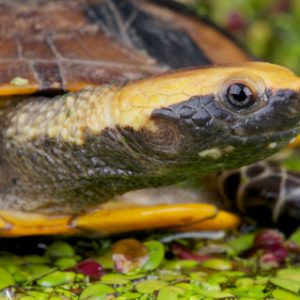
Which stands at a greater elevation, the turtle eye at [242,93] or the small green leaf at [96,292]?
the turtle eye at [242,93]

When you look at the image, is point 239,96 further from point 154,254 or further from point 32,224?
point 32,224

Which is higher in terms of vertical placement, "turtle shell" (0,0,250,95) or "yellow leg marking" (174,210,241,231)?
"turtle shell" (0,0,250,95)

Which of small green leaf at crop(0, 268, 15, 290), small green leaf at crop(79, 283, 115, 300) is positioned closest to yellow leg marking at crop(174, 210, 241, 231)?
small green leaf at crop(79, 283, 115, 300)

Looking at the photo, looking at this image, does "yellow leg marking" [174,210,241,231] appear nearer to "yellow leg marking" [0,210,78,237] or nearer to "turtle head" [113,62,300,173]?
"yellow leg marking" [0,210,78,237]

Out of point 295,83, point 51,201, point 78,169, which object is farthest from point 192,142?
point 51,201

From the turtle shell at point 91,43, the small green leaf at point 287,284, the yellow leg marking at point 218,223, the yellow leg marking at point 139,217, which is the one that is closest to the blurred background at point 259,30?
the turtle shell at point 91,43

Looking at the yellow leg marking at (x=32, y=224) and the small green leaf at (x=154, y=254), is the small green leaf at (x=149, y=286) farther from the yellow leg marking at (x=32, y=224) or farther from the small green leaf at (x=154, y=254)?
the yellow leg marking at (x=32, y=224)
